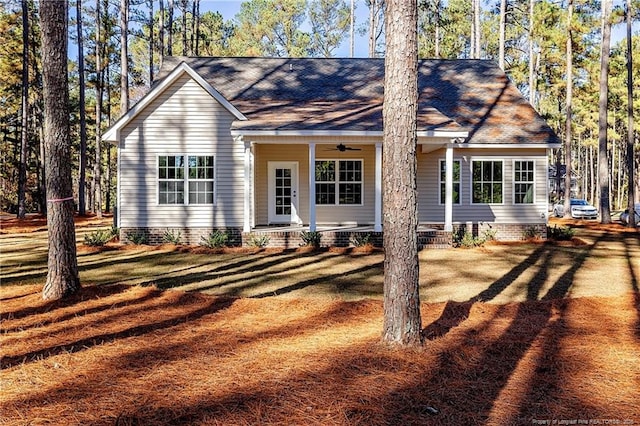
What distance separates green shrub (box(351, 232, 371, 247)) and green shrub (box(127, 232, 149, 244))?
19.9 feet

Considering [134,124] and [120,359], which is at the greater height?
[134,124]

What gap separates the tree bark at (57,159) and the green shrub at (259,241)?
250 inches

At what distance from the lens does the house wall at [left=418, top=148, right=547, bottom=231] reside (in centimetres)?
1505

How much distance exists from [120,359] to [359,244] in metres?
9.13

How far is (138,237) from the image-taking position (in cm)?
1354

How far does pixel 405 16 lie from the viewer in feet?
14.8

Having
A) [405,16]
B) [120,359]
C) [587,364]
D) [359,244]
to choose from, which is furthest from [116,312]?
[359,244]

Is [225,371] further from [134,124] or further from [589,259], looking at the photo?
[134,124]

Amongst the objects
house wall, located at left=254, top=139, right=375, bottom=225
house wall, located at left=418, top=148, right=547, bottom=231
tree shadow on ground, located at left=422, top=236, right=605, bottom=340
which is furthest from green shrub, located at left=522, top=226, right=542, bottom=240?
house wall, located at left=254, top=139, right=375, bottom=225

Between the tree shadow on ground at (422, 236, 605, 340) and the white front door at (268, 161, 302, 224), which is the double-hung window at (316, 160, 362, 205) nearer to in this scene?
the white front door at (268, 161, 302, 224)

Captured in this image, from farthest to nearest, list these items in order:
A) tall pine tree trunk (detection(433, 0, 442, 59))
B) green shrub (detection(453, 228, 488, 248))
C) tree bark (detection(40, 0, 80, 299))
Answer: tall pine tree trunk (detection(433, 0, 442, 59)), green shrub (detection(453, 228, 488, 248)), tree bark (detection(40, 0, 80, 299))

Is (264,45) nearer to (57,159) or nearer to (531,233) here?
(531,233)

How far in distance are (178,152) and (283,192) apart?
3708mm

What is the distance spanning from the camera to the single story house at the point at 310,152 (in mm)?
13133
